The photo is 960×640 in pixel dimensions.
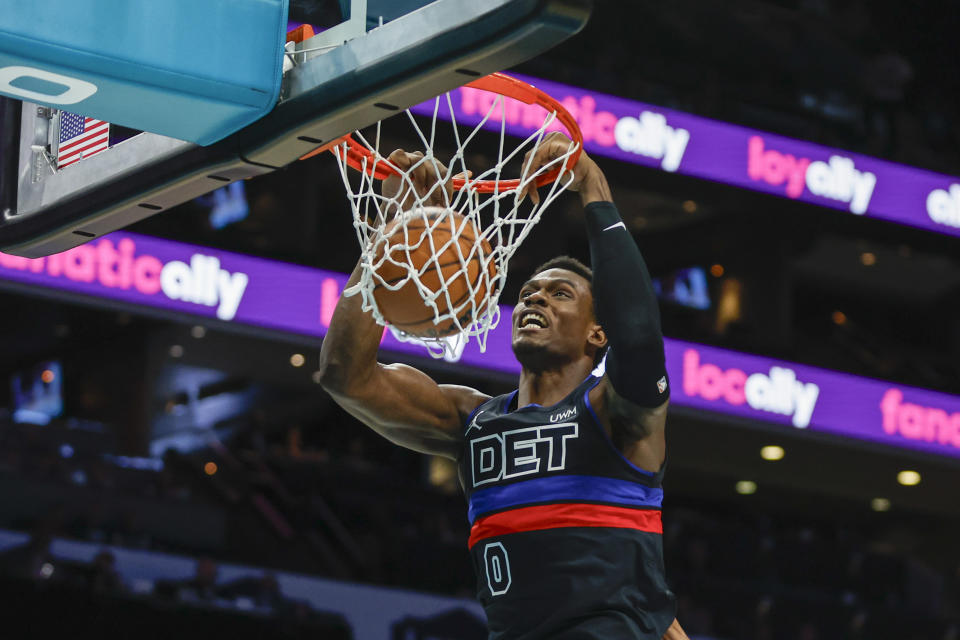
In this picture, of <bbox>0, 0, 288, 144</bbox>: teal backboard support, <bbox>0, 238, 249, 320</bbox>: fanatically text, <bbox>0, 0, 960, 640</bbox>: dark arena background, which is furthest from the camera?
<bbox>0, 0, 960, 640</bbox>: dark arena background

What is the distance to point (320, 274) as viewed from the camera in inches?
481

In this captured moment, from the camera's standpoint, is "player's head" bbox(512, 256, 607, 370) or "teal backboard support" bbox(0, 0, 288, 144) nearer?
"teal backboard support" bbox(0, 0, 288, 144)

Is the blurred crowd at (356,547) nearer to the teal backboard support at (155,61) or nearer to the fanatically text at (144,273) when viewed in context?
the fanatically text at (144,273)

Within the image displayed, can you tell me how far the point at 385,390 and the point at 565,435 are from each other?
2.04ft

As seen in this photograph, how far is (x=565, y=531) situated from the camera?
4.07 metres

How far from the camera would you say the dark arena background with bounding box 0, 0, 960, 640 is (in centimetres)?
1145

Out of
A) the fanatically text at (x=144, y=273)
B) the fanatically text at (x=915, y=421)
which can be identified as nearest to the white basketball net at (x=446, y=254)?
the fanatically text at (x=144, y=273)

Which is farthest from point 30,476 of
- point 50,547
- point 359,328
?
point 359,328

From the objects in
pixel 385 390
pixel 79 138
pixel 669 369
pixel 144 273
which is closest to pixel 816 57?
pixel 669 369

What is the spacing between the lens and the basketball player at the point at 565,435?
3.98 metres

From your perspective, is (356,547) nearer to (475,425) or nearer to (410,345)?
(410,345)

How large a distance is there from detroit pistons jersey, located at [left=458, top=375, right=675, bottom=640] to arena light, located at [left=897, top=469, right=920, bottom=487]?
1397cm

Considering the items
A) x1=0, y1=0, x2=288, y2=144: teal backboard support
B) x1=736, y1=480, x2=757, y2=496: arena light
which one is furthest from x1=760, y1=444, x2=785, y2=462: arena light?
x1=0, y1=0, x2=288, y2=144: teal backboard support

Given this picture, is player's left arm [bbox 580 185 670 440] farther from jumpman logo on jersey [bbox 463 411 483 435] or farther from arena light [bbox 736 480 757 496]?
arena light [bbox 736 480 757 496]
